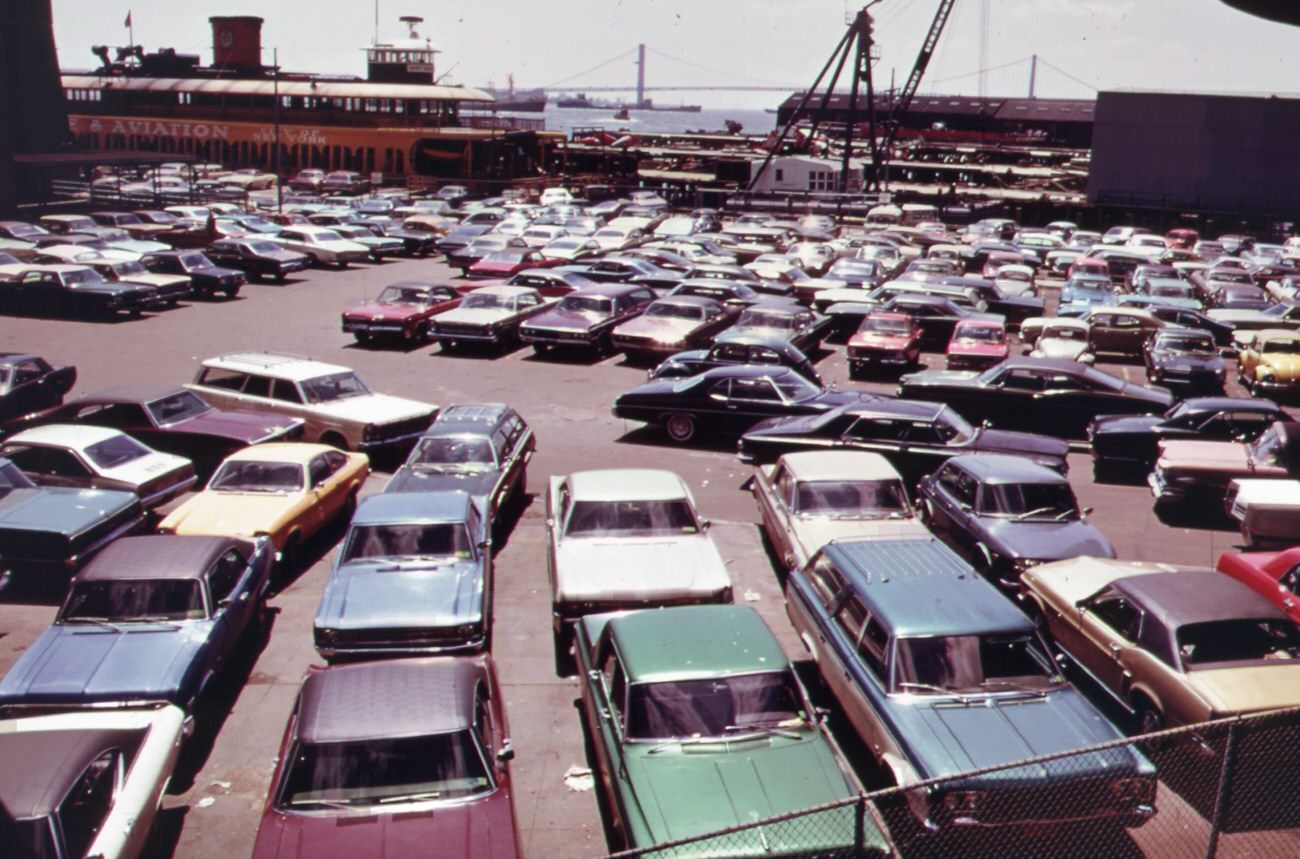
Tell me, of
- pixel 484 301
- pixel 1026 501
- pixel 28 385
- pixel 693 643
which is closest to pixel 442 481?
pixel 693 643

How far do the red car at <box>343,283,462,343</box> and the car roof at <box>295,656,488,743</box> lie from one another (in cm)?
1716

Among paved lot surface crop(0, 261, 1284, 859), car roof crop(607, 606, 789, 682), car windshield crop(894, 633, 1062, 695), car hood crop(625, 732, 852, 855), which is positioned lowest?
paved lot surface crop(0, 261, 1284, 859)

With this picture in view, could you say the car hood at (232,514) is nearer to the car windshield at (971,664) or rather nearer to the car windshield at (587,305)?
the car windshield at (971,664)

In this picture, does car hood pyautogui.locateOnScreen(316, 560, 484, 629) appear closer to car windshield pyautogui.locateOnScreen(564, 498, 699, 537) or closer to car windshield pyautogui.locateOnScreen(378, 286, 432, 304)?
car windshield pyautogui.locateOnScreen(564, 498, 699, 537)

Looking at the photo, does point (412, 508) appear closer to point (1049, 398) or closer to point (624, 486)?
point (624, 486)

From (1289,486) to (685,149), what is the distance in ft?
250

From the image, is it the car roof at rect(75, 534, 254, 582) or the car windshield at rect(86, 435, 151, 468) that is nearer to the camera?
the car roof at rect(75, 534, 254, 582)

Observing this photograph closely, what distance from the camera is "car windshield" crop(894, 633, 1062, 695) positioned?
7.86m

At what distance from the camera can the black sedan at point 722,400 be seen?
55.6 ft

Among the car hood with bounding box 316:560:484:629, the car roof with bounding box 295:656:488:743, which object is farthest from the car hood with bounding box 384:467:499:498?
the car roof with bounding box 295:656:488:743

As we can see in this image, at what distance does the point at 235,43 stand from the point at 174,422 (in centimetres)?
7329

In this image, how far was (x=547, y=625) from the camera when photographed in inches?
434

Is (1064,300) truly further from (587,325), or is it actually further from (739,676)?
(739,676)

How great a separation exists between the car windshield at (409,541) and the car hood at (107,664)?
5.51 feet
